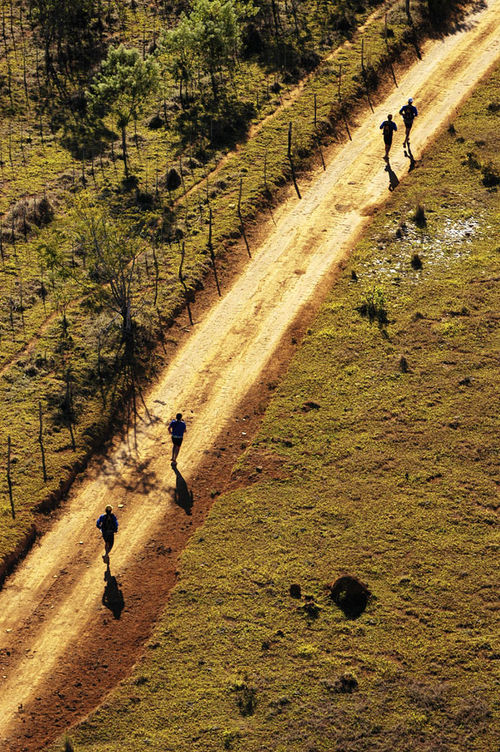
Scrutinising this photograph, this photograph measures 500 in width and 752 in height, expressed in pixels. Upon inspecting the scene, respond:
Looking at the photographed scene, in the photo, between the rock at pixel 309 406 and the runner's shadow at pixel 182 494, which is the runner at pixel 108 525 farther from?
the rock at pixel 309 406

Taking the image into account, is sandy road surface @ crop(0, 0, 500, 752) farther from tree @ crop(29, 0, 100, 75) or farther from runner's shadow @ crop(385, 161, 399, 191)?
tree @ crop(29, 0, 100, 75)

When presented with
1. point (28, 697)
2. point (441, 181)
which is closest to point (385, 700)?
point (28, 697)

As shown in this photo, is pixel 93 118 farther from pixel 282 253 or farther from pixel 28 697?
pixel 28 697

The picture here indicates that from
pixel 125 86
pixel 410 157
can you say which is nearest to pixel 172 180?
pixel 125 86

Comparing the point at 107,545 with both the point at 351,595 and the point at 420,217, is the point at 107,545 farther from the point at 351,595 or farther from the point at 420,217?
the point at 420,217

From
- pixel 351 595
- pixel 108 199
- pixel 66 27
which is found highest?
pixel 66 27

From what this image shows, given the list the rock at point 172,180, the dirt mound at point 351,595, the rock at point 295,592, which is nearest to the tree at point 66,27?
the rock at point 172,180
